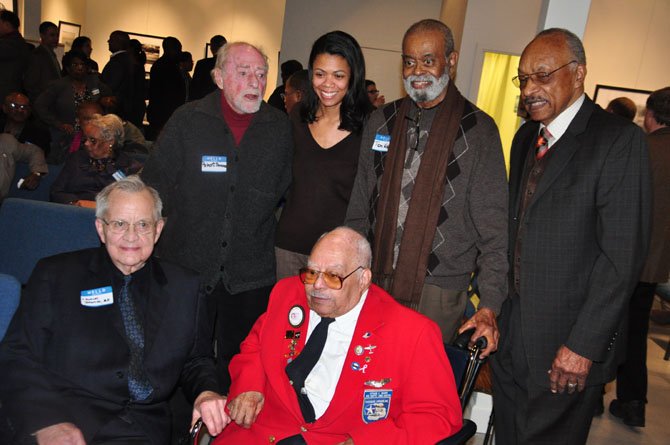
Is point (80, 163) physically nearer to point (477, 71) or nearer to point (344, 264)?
point (344, 264)

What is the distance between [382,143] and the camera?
9.50 ft

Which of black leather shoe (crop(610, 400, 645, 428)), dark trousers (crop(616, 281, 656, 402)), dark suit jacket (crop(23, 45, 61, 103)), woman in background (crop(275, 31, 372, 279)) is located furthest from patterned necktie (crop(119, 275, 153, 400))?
dark suit jacket (crop(23, 45, 61, 103))

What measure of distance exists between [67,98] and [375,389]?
6.37 metres

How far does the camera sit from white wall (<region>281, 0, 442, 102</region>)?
962 cm

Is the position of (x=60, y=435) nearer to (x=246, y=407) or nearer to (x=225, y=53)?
(x=246, y=407)

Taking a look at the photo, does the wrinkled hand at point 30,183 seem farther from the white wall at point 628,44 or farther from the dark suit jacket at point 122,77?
the white wall at point 628,44

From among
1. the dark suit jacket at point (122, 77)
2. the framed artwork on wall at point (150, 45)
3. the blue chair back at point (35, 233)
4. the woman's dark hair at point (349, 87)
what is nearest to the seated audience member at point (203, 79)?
the dark suit jacket at point (122, 77)

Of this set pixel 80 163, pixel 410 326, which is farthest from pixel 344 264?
pixel 80 163

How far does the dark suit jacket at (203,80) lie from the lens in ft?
27.0

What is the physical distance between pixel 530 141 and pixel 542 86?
0.38 metres

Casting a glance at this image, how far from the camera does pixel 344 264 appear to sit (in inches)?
94.6

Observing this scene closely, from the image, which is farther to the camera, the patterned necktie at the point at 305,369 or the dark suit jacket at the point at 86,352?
the patterned necktie at the point at 305,369

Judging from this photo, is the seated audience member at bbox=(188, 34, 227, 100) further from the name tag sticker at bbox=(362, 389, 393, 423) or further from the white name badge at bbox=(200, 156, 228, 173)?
the name tag sticker at bbox=(362, 389, 393, 423)

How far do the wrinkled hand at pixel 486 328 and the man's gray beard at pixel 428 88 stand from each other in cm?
95
